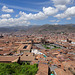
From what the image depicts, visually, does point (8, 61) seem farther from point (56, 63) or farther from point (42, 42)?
point (42, 42)

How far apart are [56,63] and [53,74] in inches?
130

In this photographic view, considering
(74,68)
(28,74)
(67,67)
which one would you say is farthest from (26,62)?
(74,68)

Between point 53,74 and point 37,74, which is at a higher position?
point 37,74

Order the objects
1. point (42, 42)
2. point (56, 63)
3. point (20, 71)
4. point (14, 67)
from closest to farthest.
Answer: point (20, 71)
point (14, 67)
point (56, 63)
point (42, 42)

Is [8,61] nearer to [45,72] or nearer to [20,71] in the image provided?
[20,71]

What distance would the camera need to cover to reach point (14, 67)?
9.60 metres

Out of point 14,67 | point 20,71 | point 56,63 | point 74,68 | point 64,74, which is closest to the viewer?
point 64,74

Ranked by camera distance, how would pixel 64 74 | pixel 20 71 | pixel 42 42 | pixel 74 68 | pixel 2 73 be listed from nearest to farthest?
1. pixel 2 73
2. pixel 64 74
3. pixel 20 71
4. pixel 74 68
5. pixel 42 42

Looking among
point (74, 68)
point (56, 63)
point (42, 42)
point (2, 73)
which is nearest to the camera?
point (2, 73)

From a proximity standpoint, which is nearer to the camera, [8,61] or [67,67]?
[67,67]

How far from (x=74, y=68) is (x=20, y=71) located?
21.8 ft

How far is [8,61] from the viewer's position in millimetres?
12422

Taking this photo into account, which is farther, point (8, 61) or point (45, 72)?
point (8, 61)

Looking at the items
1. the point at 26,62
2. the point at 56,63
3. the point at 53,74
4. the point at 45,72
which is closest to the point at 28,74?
the point at 45,72
